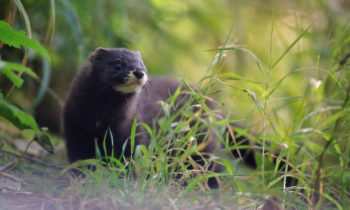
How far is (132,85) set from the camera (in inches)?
102

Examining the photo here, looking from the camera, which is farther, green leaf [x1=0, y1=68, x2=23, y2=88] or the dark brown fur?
the dark brown fur

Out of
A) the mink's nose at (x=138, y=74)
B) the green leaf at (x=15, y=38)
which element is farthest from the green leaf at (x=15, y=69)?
the mink's nose at (x=138, y=74)

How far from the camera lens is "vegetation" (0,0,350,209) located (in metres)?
1.72

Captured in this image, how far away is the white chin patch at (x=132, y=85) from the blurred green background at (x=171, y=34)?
70 cm

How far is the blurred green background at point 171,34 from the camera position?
335 centimetres

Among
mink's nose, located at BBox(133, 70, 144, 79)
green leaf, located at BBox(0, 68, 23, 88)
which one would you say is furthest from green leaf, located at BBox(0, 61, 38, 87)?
mink's nose, located at BBox(133, 70, 144, 79)

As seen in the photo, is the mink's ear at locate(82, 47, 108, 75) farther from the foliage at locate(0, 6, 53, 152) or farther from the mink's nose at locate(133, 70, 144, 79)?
the foliage at locate(0, 6, 53, 152)

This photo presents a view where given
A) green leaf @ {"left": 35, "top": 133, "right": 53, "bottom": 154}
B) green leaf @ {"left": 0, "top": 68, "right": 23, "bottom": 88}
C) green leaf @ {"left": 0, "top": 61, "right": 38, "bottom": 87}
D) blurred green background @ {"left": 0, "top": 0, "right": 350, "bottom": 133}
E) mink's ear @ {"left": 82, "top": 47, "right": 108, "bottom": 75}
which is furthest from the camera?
blurred green background @ {"left": 0, "top": 0, "right": 350, "bottom": 133}

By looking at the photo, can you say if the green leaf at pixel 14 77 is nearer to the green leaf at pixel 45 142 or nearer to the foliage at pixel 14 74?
the foliage at pixel 14 74

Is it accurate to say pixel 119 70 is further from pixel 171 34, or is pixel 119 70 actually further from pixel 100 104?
pixel 171 34

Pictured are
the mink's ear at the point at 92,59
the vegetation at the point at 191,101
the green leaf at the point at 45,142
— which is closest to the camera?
the vegetation at the point at 191,101

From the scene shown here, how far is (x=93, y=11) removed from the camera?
372cm

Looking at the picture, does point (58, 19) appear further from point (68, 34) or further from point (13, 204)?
point (13, 204)

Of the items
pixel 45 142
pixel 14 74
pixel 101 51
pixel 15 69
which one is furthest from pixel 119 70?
pixel 15 69
